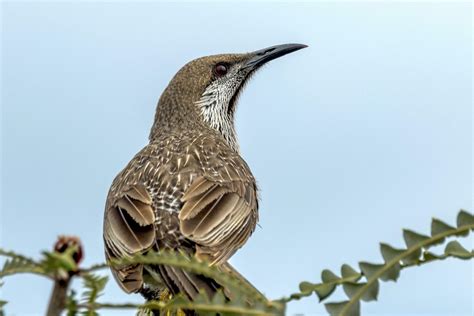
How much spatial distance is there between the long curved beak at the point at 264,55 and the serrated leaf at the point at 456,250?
7780 mm

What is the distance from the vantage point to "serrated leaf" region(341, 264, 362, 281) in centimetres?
186

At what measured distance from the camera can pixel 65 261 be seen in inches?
48.9

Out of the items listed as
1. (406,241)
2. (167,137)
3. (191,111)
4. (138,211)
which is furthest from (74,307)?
(191,111)

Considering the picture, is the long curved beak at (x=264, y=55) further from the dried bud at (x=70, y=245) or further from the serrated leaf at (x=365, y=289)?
the dried bud at (x=70, y=245)

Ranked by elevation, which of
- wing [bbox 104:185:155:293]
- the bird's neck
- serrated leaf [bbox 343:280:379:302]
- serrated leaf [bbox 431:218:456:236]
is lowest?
serrated leaf [bbox 343:280:379:302]

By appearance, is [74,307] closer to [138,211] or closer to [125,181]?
[138,211]

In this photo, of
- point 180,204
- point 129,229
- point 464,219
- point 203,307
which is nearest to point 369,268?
point 464,219

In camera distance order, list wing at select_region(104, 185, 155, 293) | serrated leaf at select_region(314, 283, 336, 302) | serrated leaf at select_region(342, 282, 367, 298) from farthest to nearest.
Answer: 1. wing at select_region(104, 185, 155, 293)
2. serrated leaf at select_region(314, 283, 336, 302)
3. serrated leaf at select_region(342, 282, 367, 298)

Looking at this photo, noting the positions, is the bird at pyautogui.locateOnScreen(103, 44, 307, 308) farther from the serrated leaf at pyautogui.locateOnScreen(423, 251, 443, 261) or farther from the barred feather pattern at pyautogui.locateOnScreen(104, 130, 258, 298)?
the serrated leaf at pyautogui.locateOnScreen(423, 251, 443, 261)

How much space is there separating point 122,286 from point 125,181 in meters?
2.28

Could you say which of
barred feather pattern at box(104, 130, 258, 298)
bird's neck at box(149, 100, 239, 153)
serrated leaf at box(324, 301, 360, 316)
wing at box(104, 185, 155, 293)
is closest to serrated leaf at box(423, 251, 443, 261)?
serrated leaf at box(324, 301, 360, 316)

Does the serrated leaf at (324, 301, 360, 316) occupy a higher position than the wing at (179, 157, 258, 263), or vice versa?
the wing at (179, 157, 258, 263)

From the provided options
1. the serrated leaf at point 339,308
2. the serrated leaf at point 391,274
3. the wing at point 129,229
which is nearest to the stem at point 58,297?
the serrated leaf at point 339,308

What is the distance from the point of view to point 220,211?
6578 mm
